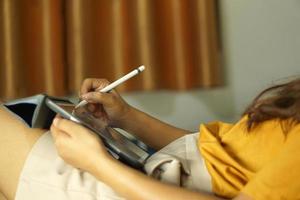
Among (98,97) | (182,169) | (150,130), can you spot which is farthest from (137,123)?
(182,169)

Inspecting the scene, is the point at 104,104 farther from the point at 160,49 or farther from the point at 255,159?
the point at 160,49

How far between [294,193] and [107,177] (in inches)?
11.7

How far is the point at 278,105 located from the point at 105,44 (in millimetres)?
910

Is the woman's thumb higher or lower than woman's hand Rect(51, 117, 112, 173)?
higher

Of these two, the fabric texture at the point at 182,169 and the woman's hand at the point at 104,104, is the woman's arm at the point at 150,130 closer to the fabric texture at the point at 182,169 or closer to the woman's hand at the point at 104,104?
the woman's hand at the point at 104,104

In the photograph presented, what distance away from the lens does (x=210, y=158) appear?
29.4 inches

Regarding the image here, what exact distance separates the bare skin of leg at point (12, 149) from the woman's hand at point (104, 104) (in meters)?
0.12

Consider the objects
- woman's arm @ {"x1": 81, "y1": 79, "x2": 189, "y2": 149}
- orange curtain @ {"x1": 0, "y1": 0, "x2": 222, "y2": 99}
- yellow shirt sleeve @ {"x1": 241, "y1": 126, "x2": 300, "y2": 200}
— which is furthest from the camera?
orange curtain @ {"x1": 0, "y1": 0, "x2": 222, "y2": 99}

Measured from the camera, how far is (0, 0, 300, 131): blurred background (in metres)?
1.43

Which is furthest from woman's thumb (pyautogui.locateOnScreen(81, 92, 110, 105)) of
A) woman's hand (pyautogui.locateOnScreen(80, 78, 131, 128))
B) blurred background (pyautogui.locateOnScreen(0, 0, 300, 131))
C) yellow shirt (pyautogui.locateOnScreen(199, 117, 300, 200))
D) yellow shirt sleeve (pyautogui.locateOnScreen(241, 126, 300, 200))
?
blurred background (pyautogui.locateOnScreen(0, 0, 300, 131))

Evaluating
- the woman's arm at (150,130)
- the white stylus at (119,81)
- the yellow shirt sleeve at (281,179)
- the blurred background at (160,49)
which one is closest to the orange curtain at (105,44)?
the blurred background at (160,49)

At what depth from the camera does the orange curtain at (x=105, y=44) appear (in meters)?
1.41

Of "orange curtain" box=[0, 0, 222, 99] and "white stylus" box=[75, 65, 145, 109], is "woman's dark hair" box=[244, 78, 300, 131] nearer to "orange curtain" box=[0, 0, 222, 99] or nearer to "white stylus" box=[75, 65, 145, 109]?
"white stylus" box=[75, 65, 145, 109]

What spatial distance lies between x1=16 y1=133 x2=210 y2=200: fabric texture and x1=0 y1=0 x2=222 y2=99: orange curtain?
69 centimetres
